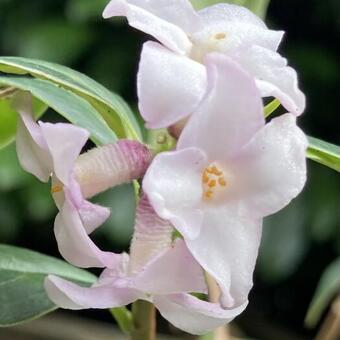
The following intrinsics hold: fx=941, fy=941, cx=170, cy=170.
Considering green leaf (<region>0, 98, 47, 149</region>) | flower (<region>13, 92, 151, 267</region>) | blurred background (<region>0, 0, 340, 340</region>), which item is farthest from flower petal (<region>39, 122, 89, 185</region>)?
blurred background (<region>0, 0, 340, 340</region>)

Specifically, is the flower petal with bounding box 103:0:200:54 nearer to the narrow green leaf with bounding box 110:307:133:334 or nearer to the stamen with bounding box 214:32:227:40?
the stamen with bounding box 214:32:227:40

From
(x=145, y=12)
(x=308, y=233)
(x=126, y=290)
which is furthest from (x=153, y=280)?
(x=308, y=233)

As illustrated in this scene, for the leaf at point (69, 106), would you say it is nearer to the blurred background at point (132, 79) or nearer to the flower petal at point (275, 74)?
the flower petal at point (275, 74)

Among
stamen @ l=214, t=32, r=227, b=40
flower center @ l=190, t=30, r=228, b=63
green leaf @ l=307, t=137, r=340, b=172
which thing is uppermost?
stamen @ l=214, t=32, r=227, b=40

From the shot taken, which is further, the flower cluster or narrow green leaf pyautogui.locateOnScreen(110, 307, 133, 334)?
narrow green leaf pyautogui.locateOnScreen(110, 307, 133, 334)

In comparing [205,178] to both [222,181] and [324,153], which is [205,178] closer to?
[222,181]

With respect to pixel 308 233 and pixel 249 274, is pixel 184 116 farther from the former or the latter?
pixel 308 233

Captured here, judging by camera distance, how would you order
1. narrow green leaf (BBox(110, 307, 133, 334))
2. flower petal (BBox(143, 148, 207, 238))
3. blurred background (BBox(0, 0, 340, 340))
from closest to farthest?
flower petal (BBox(143, 148, 207, 238)) → narrow green leaf (BBox(110, 307, 133, 334)) → blurred background (BBox(0, 0, 340, 340))
